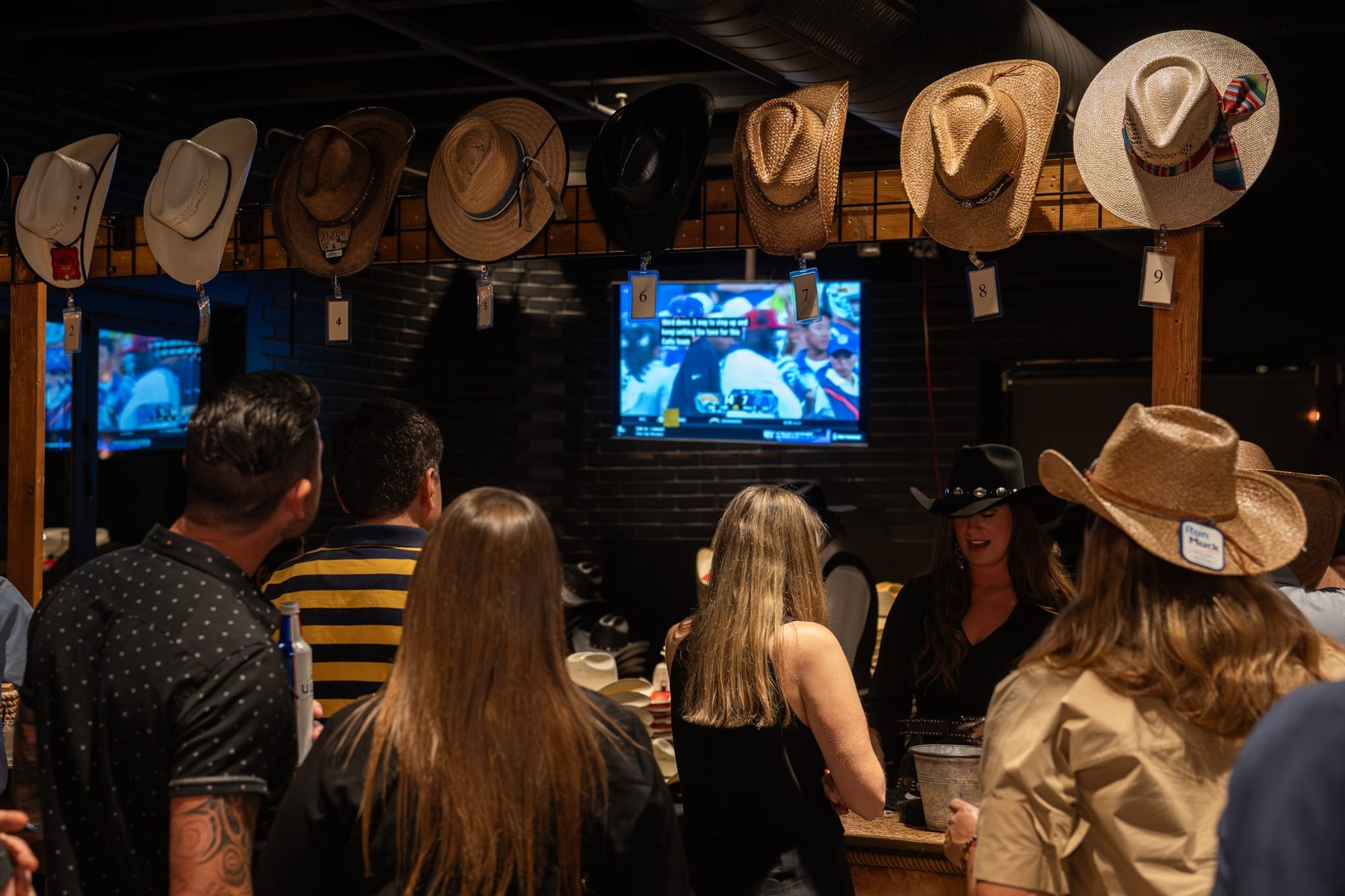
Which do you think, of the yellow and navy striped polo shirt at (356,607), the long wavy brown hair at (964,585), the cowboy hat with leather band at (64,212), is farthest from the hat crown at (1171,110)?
the cowboy hat with leather band at (64,212)

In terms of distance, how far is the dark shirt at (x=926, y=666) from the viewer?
9.75 ft

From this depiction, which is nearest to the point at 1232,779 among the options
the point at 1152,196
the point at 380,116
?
the point at 1152,196

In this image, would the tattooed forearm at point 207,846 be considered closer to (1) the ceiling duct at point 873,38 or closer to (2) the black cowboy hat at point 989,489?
(2) the black cowboy hat at point 989,489

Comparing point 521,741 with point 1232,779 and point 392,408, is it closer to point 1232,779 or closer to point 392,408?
point 1232,779

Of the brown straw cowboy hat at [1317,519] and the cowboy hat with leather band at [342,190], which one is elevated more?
the cowboy hat with leather band at [342,190]

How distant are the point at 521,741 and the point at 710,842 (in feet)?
3.44

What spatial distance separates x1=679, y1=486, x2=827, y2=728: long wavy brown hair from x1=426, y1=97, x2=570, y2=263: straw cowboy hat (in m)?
1.26

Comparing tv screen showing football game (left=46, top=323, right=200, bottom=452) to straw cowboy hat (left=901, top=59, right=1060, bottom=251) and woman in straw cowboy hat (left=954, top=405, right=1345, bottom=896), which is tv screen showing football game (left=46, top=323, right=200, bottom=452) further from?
woman in straw cowboy hat (left=954, top=405, right=1345, bottom=896)

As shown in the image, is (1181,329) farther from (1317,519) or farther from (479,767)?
(479,767)

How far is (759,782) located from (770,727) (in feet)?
0.37

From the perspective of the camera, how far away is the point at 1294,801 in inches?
36.9

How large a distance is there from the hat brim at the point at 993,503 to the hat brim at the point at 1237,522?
1.38 meters

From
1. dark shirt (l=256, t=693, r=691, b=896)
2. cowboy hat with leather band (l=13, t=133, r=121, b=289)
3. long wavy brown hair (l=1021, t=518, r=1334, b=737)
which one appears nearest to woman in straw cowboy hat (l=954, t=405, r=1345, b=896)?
long wavy brown hair (l=1021, t=518, r=1334, b=737)

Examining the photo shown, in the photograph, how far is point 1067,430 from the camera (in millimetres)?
6676
